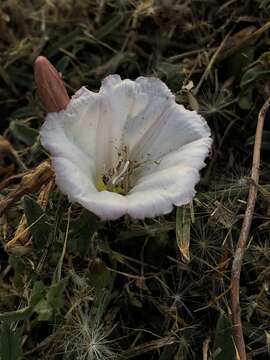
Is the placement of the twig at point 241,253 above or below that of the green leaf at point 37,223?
below

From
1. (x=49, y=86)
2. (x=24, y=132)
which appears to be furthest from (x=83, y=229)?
(x=24, y=132)

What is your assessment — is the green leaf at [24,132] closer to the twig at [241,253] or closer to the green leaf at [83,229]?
the green leaf at [83,229]

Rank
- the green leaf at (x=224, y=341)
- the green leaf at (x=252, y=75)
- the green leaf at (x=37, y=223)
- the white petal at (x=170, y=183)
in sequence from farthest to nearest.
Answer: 1. the green leaf at (x=252, y=75)
2. the green leaf at (x=37, y=223)
3. the green leaf at (x=224, y=341)
4. the white petal at (x=170, y=183)

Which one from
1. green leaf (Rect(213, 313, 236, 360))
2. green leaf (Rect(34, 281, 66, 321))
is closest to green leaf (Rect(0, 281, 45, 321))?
green leaf (Rect(34, 281, 66, 321))

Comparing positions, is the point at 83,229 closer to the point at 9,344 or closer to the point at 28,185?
the point at 28,185

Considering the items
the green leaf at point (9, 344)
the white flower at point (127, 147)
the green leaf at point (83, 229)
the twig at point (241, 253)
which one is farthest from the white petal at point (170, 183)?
the green leaf at point (9, 344)

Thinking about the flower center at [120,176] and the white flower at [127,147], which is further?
the flower center at [120,176]
